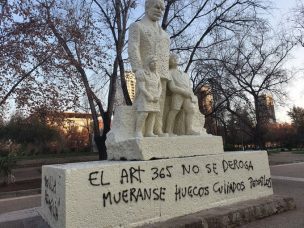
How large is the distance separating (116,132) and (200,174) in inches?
62.8

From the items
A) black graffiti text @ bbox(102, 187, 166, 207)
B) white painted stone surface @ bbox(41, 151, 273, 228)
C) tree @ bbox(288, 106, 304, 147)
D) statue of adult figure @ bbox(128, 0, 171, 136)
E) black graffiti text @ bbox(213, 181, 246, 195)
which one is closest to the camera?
white painted stone surface @ bbox(41, 151, 273, 228)

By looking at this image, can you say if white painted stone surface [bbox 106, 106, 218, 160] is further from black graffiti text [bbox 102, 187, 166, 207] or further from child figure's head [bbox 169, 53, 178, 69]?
child figure's head [bbox 169, 53, 178, 69]

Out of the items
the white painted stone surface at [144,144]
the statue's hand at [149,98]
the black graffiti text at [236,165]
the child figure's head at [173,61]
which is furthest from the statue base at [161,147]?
the child figure's head at [173,61]

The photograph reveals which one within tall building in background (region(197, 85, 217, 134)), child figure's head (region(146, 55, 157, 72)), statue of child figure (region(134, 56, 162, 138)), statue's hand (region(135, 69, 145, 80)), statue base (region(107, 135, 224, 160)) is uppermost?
tall building in background (region(197, 85, 217, 134))

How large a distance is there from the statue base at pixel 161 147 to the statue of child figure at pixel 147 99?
0.94ft

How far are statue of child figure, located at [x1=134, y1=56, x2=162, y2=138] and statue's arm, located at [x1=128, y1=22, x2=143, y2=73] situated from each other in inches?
6.9

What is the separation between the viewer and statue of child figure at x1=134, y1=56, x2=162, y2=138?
5656 mm

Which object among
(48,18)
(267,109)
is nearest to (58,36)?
(48,18)

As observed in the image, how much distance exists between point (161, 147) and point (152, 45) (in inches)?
77.8

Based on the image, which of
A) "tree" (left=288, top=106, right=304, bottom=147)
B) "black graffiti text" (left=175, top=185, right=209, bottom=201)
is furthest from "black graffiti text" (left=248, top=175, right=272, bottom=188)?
"tree" (left=288, top=106, right=304, bottom=147)

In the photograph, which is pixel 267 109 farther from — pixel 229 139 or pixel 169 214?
pixel 169 214

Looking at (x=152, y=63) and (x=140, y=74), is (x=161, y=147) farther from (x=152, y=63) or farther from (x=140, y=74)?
(x=152, y=63)

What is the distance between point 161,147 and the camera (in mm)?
5414

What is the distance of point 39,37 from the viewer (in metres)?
14.9
